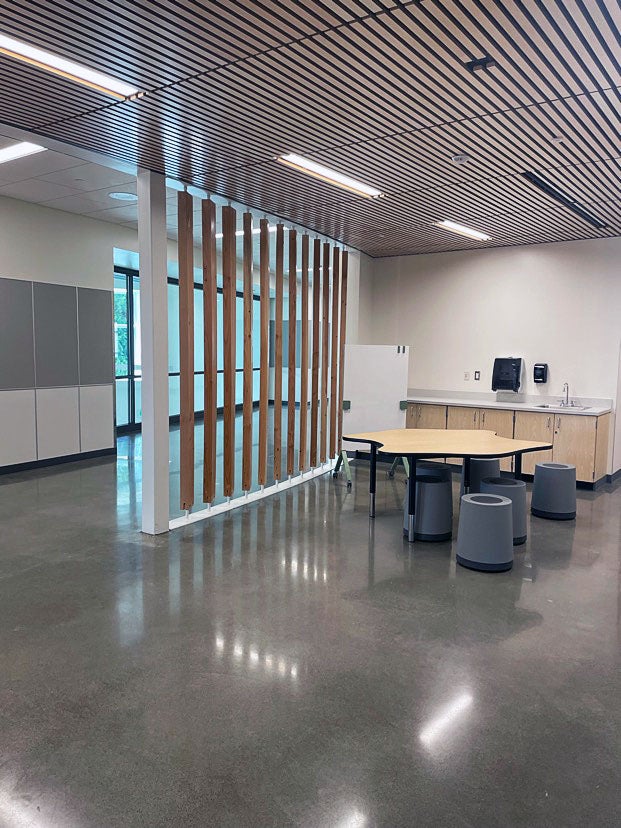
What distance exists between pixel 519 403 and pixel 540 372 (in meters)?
0.49

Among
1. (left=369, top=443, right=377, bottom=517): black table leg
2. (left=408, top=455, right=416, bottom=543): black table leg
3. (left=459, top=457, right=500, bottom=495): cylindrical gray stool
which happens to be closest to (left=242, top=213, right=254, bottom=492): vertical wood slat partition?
(left=369, top=443, right=377, bottom=517): black table leg

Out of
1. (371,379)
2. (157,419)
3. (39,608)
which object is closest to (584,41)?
(157,419)

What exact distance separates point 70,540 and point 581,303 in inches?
259

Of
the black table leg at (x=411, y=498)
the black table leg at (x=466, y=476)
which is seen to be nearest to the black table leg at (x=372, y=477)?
the black table leg at (x=411, y=498)

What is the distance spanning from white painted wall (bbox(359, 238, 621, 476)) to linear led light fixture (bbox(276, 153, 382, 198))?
3.33 m

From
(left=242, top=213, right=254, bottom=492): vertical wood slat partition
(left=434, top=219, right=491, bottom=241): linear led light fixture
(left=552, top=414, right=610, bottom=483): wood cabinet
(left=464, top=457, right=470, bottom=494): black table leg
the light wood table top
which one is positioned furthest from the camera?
(left=552, top=414, right=610, bottom=483): wood cabinet

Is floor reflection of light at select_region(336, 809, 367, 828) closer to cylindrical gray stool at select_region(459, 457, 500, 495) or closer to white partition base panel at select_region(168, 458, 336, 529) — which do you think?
white partition base panel at select_region(168, 458, 336, 529)

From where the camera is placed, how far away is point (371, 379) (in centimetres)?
839

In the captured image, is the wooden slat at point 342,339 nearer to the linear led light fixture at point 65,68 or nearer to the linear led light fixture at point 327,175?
the linear led light fixture at point 327,175

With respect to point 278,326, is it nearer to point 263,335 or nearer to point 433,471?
point 263,335

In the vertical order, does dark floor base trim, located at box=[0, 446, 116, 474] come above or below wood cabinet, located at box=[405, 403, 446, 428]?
below

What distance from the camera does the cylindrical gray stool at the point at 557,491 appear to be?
6.23m

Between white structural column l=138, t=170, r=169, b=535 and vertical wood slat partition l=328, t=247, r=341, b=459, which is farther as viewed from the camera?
vertical wood slat partition l=328, t=247, r=341, b=459

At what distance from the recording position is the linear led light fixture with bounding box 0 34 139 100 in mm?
3176
